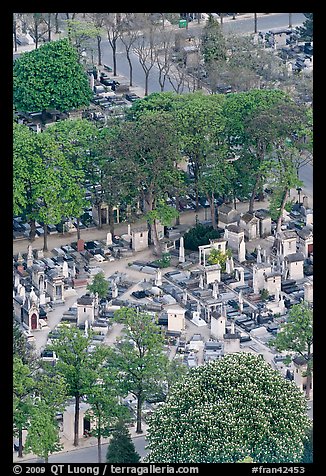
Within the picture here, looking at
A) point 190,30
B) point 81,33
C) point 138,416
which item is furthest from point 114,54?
point 138,416

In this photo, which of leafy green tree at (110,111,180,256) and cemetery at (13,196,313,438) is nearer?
cemetery at (13,196,313,438)

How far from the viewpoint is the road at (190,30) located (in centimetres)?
14150

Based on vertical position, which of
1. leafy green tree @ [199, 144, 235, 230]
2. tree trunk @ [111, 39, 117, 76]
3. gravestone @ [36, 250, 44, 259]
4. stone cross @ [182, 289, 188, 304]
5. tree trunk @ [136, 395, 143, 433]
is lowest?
tree trunk @ [136, 395, 143, 433]

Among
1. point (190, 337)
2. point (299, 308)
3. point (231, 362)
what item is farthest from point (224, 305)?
point (231, 362)

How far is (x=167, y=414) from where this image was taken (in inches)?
3447

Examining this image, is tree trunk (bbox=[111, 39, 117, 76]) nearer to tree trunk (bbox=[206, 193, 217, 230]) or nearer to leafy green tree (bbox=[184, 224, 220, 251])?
tree trunk (bbox=[206, 193, 217, 230])

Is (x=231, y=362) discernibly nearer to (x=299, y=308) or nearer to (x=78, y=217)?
(x=299, y=308)

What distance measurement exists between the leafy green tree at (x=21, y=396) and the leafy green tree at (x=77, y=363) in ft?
4.92

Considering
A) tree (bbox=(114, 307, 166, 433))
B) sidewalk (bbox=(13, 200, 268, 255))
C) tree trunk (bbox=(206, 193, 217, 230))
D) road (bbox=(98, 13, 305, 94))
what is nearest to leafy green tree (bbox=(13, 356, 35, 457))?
tree (bbox=(114, 307, 166, 433))

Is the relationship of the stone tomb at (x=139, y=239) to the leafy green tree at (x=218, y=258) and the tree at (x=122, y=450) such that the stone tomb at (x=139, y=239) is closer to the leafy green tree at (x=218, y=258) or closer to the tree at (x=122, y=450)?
the leafy green tree at (x=218, y=258)

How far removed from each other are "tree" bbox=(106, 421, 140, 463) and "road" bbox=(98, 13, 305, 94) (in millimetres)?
53345

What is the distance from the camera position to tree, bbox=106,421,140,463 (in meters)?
87.8

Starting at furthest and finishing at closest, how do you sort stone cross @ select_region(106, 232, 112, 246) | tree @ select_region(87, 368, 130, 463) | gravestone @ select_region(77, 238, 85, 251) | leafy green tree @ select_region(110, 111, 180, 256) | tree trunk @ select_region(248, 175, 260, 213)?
tree trunk @ select_region(248, 175, 260, 213)
stone cross @ select_region(106, 232, 112, 246)
gravestone @ select_region(77, 238, 85, 251)
leafy green tree @ select_region(110, 111, 180, 256)
tree @ select_region(87, 368, 130, 463)

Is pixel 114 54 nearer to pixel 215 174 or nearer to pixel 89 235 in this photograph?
pixel 89 235
